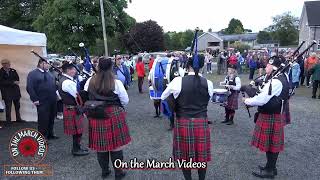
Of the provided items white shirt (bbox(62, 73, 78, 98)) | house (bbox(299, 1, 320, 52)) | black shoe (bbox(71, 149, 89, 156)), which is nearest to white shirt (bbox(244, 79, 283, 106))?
white shirt (bbox(62, 73, 78, 98))

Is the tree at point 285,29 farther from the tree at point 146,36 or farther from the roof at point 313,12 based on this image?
the tree at point 146,36

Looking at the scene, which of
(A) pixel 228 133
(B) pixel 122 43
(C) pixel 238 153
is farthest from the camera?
(B) pixel 122 43

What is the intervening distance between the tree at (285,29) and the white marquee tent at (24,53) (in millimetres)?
62534

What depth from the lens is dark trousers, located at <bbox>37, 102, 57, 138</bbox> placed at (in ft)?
20.0

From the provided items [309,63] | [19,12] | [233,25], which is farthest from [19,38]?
[233,25]

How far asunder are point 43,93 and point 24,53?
2.08 m

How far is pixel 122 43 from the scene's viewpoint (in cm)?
4109

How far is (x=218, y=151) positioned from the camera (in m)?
5.52

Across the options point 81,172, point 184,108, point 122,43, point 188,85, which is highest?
point 122,43

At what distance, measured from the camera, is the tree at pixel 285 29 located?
64.6 m

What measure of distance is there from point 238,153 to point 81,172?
2.55m

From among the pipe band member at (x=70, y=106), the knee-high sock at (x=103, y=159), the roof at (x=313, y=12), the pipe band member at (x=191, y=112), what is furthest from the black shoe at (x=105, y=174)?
the roof at (x=313, y=12)

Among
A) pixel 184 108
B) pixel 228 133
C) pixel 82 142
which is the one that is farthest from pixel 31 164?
pixel 228 133

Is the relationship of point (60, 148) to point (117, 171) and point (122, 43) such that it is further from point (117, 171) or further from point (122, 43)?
point (122, 43)
